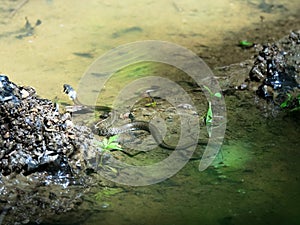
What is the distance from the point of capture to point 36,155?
4.12m

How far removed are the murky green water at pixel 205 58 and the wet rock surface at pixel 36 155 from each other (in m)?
0.37

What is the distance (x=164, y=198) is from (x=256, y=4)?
5340 millimetres

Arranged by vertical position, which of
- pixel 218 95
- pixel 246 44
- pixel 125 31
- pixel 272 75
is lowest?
pixel 218 95

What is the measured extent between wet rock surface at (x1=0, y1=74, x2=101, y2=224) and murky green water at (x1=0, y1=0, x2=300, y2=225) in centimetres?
37

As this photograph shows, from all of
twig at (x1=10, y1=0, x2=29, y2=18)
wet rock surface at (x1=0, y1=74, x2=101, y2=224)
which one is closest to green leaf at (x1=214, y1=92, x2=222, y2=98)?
wet rock surface at (x1=0, y1=74, x2=101, y2=224)

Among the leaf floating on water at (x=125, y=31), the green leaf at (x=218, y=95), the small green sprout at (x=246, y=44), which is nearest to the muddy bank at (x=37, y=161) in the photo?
the green leaf at (x=218, y=95)

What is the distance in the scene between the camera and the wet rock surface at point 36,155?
3.94m

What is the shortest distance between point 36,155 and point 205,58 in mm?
3130

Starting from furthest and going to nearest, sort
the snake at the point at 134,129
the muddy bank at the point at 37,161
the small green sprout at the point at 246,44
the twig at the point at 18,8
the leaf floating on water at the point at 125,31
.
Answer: the twig at the point at 18,8 < the leaf floating on water at the point at 125,31 < the small green sprout at the point at 246,44 < the snake at the point at 134,129 < the muddy bank at the point at 37,161

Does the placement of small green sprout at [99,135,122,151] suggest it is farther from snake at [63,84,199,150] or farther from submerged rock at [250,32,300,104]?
submerged rock at [250,32,300,104]

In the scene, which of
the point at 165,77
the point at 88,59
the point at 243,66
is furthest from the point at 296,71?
the point at 88,59

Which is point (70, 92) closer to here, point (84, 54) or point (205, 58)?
point (84, 54)

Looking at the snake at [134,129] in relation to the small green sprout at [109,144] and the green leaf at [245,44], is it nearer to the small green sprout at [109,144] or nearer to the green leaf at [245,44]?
the small green sprout at [109,144]

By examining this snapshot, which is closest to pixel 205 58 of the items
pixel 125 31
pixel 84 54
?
pixel 125 31
